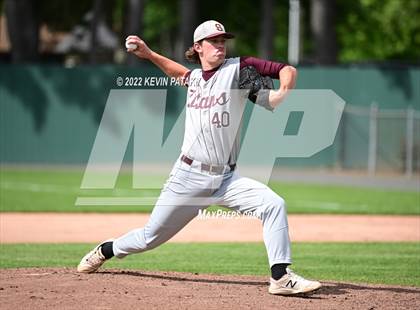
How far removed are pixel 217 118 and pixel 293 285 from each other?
1.65 metres

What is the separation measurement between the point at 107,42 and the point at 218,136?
36370mm

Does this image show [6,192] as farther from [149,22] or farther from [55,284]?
[149,22]

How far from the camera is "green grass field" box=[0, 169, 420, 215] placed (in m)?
18.6

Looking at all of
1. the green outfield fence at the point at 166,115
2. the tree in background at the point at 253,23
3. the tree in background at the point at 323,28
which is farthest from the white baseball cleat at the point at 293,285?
the tree in background at the point at 323,28

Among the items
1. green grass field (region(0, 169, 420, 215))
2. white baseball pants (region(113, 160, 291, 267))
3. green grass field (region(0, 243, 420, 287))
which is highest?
white baseball pants (region(113, 160, 291, 267))

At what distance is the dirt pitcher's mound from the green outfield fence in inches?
728

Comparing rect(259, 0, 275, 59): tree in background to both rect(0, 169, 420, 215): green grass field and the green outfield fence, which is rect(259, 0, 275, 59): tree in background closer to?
the green outfield fence

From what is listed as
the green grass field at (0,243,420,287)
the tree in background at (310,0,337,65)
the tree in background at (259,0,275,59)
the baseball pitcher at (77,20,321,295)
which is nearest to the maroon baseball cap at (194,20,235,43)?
the baseball pitcher at (77,20,321,295)

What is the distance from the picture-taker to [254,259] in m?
11.9

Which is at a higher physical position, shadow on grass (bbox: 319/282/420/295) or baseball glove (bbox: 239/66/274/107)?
baseball glove (bbox: 239/66/274/107)

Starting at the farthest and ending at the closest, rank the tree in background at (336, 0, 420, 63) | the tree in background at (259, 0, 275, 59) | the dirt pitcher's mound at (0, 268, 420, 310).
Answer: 1. the tree in background at (336, 0, 420, 63)
2. the tree in background at (259, 0, 275, 59)
3. the dirt pitcher's mound at (0, 268, 420, 310)

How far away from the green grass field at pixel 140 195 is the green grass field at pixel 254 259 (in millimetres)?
5070

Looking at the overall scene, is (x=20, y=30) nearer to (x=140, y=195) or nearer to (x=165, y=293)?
(x=140, y=195)

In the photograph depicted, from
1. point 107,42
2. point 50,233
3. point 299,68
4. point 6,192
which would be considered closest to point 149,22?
point 107,42
